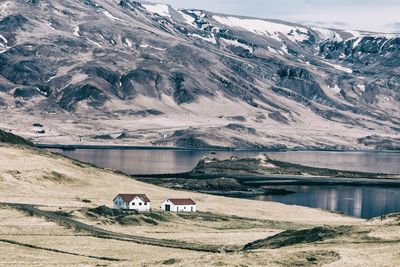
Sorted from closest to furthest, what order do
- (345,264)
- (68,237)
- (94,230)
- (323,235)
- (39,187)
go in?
(345,264) < (323,235) < (68,237) < (94,230) < (39,187)

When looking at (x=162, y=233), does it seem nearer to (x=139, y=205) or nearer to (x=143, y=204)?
(x=139, y=205)

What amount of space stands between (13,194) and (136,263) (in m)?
95.1

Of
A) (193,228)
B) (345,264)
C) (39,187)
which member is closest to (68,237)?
(193,228)

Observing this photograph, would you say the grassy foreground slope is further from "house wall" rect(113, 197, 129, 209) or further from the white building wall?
the white building wall

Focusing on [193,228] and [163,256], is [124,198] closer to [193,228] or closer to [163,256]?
[193,228]

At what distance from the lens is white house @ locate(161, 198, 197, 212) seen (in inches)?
6753

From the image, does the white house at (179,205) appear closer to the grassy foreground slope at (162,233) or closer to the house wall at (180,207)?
the house wall at (180,207)

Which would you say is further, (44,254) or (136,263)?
(44,254)

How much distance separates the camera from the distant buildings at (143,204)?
169000mm

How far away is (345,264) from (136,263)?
19.9 m

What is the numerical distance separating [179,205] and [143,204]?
6823 mm

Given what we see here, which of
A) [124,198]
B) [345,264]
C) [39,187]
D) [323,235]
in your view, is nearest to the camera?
[345,264]

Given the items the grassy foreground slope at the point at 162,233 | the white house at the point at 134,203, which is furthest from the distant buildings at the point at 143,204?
the grassy foreground slope at the point at 162,233

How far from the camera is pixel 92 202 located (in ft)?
575
